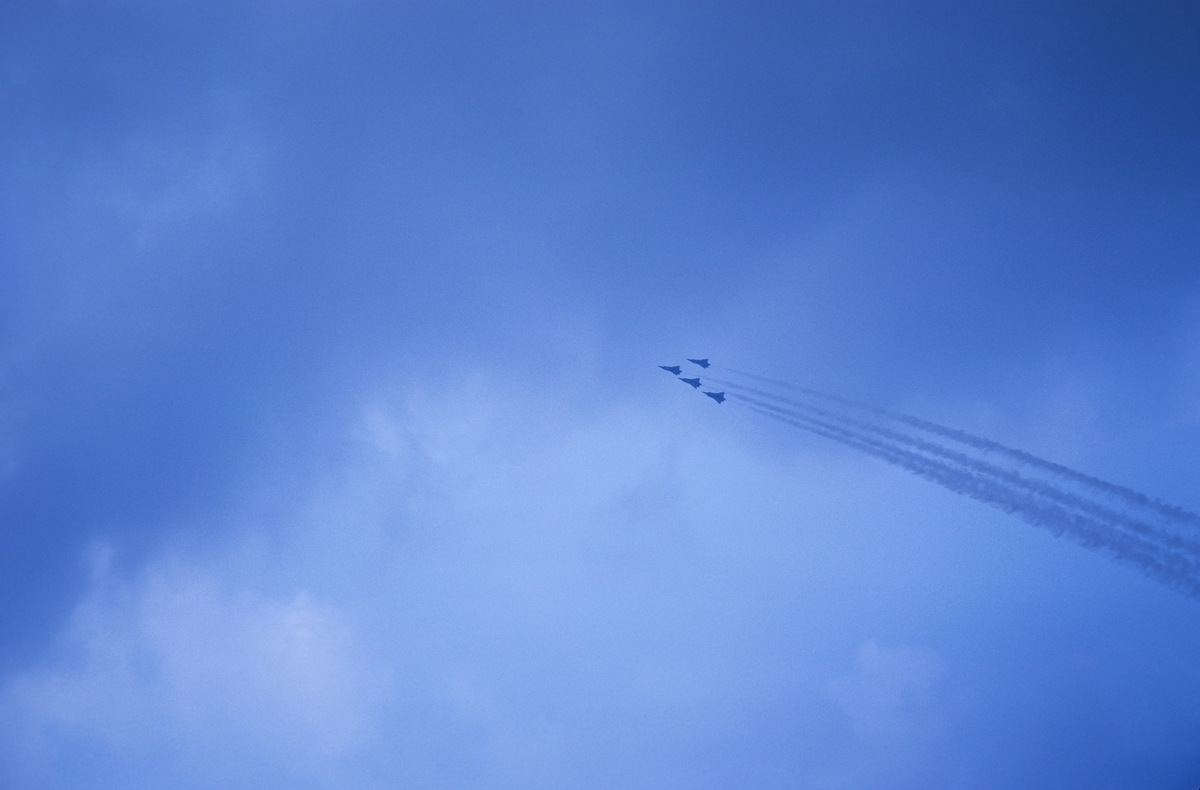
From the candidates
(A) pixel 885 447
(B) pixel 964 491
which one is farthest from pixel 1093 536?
(A) pixel 885 447

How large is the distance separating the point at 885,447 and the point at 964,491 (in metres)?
7.76

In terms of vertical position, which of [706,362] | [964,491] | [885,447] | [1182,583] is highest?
[706,362]

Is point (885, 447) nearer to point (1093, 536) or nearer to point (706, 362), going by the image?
point (1093, 536)

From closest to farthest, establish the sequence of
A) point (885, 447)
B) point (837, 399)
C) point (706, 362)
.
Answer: point (885, 447), point (837, 399), point (706, 362)

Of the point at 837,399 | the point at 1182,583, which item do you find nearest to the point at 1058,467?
the point at 1182,583

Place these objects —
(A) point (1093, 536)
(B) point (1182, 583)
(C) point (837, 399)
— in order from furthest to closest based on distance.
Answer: (C) point (837, 399) → (A) point (1093, 536) → (B) point (1182, 583)

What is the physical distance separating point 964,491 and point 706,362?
28769 mm

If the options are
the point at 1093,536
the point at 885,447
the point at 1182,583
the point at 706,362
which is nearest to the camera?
the point at 1182,583

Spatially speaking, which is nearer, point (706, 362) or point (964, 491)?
point (964, 491)

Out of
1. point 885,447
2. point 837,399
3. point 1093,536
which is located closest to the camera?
point 1093,536

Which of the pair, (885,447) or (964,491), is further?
(885,447)

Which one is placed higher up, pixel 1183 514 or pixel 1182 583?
pixel 1183 514

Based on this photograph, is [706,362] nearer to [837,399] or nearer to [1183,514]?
[837,399]

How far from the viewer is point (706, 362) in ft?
241
